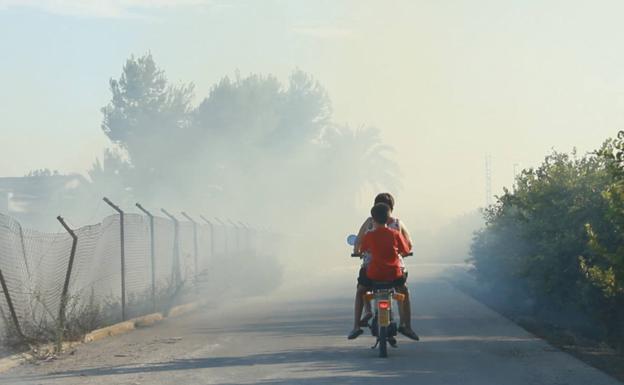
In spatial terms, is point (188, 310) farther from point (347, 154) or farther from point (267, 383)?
point (347, 154)

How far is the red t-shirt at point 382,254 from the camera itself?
15.1 metres

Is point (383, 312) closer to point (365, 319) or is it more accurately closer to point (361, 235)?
point (365, 319)

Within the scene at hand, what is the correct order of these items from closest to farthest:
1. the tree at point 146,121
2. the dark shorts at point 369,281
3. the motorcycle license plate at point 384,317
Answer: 1. the motorcycle license plate at point 384,317
2. the dark shorts at point 369,281
3. the tree at point 146,121

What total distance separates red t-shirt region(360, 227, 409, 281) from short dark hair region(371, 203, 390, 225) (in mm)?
106

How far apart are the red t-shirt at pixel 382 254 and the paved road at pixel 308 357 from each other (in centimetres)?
109

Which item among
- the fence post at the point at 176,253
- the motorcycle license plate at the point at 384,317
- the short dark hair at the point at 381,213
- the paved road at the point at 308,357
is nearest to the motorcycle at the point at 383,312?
the motorcycle license plate at the point at 384,317

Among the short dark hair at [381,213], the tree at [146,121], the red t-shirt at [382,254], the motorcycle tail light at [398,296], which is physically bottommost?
the motorcycle tail light at [398,296]

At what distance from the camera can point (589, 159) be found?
24.1 meters

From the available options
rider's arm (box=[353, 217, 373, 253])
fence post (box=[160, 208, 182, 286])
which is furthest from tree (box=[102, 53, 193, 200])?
rider's arm (box=[353, 217, 373, 253])

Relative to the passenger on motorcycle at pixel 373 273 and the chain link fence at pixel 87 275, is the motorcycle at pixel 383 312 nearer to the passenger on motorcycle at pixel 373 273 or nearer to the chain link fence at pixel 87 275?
the passenger on motorcycle at pixel 373 273

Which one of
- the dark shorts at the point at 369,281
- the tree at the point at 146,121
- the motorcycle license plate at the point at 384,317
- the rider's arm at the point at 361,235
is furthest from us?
the tree at the point at 146,121

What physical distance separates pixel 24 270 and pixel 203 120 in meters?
64.7

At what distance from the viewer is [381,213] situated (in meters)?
15.1

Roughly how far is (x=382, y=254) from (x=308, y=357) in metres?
1.66
